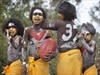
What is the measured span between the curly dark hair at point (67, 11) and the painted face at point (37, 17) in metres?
0.29

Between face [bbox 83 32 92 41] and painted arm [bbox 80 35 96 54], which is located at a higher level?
face [bbox 83 32 92 41]

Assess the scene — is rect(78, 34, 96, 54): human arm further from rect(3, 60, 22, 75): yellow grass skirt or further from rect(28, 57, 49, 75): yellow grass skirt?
rect(3, 60, 22, 75): yellow grass skirt

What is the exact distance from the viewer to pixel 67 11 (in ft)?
20.8

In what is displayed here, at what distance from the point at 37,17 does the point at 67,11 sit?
462 mm

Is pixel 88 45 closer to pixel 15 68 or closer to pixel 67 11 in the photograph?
pixel 67 11

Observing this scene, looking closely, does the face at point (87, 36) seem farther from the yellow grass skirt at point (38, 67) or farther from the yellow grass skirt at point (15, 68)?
the yellow grass skirt at point (15, 68)

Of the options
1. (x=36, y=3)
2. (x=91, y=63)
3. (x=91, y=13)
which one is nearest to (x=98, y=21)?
(x=91, y=13)

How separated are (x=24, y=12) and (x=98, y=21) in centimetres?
1231

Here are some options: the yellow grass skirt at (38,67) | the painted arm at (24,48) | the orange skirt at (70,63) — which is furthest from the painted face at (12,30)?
the orange skirt at (70,63)

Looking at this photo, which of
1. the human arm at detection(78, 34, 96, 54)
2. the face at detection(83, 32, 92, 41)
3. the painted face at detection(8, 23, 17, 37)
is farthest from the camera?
the painted face at detection(8, 23, 17, 37)

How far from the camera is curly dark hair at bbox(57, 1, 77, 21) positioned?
6.32 m

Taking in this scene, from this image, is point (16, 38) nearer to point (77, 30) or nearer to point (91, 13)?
point (77, 30)

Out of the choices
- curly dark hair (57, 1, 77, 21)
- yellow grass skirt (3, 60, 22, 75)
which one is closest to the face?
curly dark hair (57, 1, 77, 21)

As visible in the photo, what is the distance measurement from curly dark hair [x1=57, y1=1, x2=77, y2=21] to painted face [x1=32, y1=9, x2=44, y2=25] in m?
0.29
